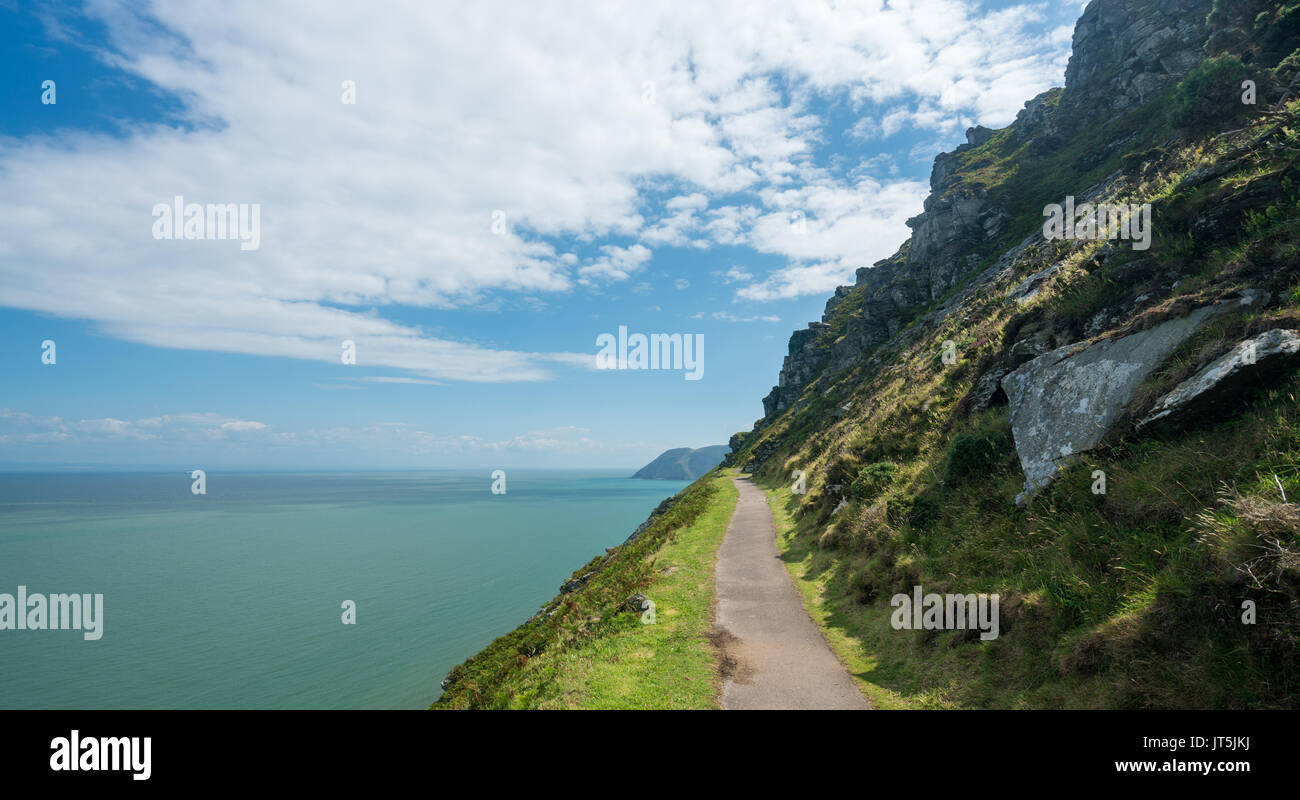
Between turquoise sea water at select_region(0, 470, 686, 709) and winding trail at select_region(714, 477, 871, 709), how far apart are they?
2233 cm

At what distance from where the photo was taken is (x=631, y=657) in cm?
1064

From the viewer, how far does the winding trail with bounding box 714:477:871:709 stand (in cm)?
864

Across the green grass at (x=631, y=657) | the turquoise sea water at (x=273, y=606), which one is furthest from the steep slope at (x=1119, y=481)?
the turquoise sea water at (x=273, y=606)

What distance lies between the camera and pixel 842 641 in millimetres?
11023

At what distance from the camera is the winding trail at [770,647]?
340 inches

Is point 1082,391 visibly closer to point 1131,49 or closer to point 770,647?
point 770,647

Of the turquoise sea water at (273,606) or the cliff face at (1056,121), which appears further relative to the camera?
the cliff face at (1056,121)

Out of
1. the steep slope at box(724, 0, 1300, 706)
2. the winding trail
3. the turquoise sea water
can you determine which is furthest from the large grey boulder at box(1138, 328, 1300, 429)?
the turquoise sea water

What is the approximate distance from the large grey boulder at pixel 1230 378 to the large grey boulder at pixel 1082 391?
45.2 inches

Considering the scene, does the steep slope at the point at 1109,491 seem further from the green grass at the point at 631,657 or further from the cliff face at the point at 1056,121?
the cliff face at the point at 1056,121

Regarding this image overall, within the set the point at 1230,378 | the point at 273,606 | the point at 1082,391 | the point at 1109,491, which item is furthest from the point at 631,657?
the point at 273,606

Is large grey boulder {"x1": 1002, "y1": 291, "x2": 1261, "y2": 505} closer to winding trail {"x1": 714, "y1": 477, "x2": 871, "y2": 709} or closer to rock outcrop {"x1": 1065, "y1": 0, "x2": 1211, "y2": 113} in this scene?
winding trail {"x1": 714, "y1": 477, "x2": 871, "y2": 709}

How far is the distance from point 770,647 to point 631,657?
10.7 feet
